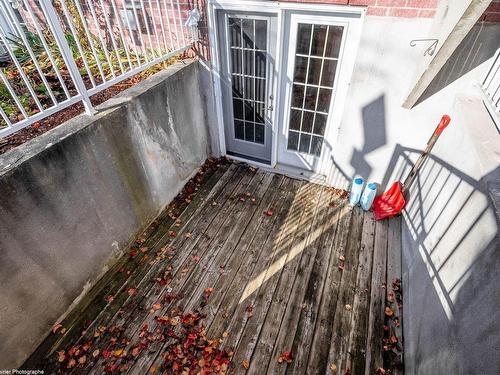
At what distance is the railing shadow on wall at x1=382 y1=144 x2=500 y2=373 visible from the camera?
164 cm

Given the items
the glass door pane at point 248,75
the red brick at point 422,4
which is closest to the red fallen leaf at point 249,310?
the glass door pane at point 248,75

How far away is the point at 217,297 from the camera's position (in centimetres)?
299

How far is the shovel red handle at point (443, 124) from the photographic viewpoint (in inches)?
119

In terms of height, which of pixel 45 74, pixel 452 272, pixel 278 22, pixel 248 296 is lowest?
pixel 248 296

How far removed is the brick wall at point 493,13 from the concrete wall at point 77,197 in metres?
3.41

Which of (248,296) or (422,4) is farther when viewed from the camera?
(248,296)

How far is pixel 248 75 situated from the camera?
398cm

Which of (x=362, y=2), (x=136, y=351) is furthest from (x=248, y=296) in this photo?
(x=362, y=2)

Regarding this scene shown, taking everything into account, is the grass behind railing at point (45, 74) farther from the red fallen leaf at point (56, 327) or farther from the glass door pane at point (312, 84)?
the red fallen leaf at point (56, 327)

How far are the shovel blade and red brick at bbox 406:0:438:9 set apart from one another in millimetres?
2075

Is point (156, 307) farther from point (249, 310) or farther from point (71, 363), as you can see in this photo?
point (249, 310)

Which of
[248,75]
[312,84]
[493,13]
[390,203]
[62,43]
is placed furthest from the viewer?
[248,75]

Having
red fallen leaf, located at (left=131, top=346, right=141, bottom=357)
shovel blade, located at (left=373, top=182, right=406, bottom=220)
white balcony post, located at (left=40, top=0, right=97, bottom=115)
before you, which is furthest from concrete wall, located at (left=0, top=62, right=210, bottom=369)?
shovel blade, located at (left=373, top=182, right=406, bottom=220)

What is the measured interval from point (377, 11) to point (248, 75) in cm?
179
